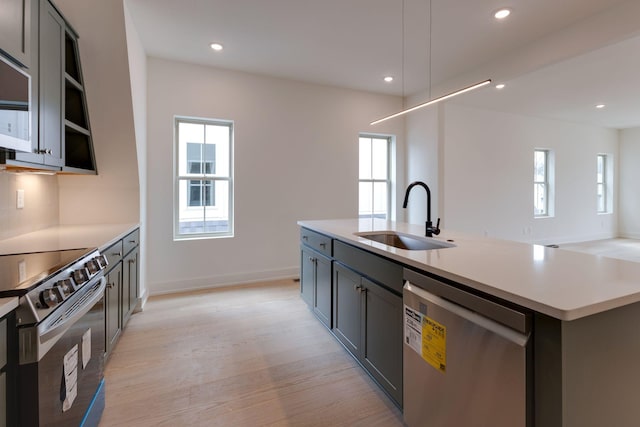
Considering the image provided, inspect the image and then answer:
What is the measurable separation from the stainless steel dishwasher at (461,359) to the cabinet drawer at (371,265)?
108mm

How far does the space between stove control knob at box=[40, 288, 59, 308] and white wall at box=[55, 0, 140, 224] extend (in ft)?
6.96

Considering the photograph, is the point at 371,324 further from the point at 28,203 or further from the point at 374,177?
the point at 374,177

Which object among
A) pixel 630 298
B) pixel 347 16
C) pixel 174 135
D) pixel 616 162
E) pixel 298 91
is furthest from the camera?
pixel 616 162

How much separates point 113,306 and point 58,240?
57 centimetres

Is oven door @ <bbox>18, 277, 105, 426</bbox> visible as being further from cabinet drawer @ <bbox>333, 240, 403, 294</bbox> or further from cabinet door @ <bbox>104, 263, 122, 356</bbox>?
cabinet drawer @ <bbox>333, 240, 403, 294</bbox>

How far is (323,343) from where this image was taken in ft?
8.32

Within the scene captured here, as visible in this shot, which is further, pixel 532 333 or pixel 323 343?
pixel 323 343

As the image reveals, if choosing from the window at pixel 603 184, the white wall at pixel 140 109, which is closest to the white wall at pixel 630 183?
the window at pixel 603 184

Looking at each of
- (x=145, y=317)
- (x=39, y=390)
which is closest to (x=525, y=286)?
(x=39, y=390)

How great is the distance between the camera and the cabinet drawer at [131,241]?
254cm

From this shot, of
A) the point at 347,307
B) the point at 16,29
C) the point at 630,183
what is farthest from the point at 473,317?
the point at 630,183

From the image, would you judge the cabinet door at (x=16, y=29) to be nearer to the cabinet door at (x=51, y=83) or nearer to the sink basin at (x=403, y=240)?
the cabinet door at (x=51, y=83)

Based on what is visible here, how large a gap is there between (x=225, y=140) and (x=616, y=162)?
9.48 metres

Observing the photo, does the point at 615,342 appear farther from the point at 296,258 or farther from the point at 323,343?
the point at 296,258
